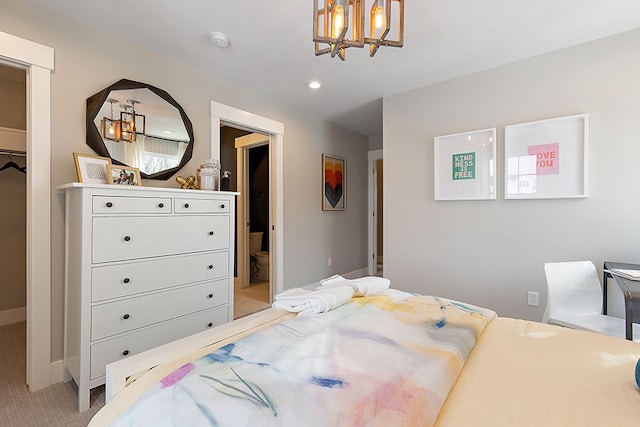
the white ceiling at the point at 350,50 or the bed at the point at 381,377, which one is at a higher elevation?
the white ceiling at the point at 350,50

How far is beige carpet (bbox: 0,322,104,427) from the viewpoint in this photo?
5.29ft

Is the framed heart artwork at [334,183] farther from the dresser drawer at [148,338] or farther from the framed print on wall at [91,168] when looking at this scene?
the framed print on wall at [91,168]

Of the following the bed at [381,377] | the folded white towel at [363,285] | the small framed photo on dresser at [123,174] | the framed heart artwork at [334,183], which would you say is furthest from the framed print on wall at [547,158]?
the small framed photo on dresser at [123,174]

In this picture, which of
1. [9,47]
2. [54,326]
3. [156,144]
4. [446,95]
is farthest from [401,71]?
[54,326]

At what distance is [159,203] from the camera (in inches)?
78.5

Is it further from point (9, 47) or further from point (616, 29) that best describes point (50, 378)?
point (616, 29)

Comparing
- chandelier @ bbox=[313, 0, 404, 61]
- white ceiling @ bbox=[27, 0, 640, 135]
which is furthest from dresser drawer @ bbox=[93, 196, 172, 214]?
chandelier @ bbox=[313, 0, 404, 61]

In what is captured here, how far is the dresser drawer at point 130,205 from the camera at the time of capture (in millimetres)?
1740

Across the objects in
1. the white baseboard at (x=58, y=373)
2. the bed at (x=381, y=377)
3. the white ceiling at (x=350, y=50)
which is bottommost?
the white baseboard at (x=58, y=373)

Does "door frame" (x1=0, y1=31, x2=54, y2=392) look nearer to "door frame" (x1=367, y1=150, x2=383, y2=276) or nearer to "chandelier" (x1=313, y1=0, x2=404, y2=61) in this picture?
"chandelier" (x1=313, y1=0, x2=404, y2=61)

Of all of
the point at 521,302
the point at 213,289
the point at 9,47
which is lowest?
the point at 521,302

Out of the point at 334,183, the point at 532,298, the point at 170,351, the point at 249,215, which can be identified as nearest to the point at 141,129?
the point at 170,351

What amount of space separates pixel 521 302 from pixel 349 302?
206 cm

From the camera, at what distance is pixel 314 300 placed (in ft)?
4.29
